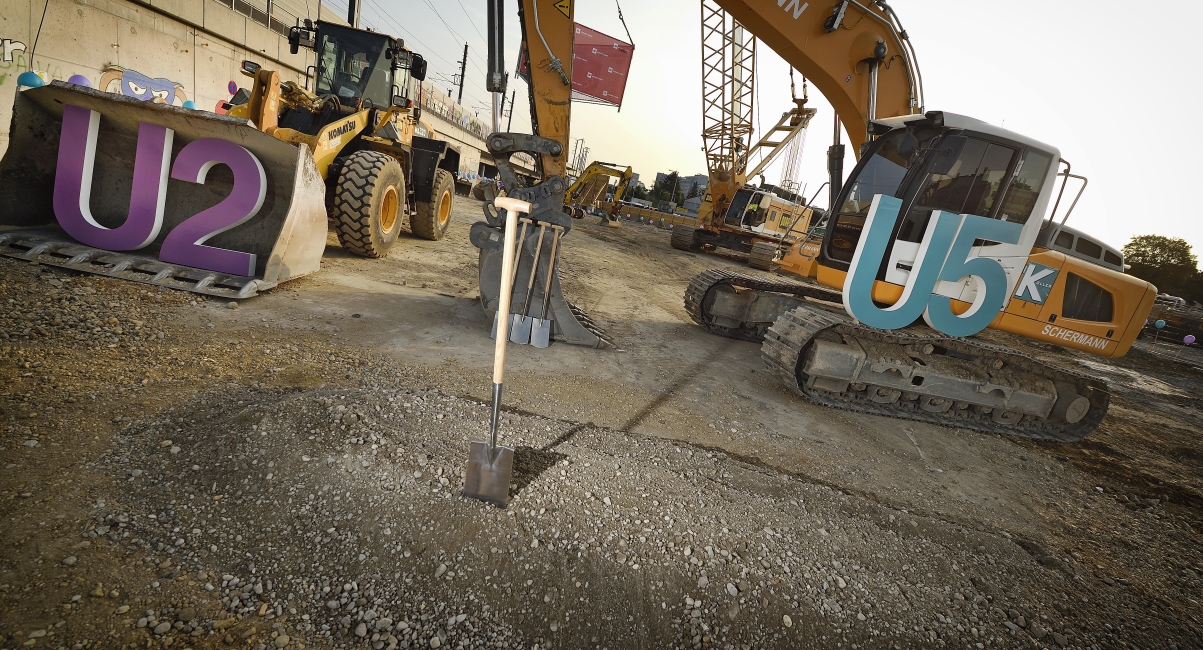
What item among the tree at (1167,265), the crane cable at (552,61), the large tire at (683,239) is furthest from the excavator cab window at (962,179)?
the tree at (1167,265)

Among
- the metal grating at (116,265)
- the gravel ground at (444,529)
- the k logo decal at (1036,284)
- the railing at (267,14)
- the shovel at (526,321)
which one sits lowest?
the gravel ground at (444,529)

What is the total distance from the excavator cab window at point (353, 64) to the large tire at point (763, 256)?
10.4 meters

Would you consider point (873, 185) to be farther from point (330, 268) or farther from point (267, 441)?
point (330, 268)

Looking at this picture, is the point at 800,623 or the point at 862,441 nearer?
the point at 800,623

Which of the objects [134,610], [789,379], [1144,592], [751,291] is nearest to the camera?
[134,610]

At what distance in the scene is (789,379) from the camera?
4301 mm

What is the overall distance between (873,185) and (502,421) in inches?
166

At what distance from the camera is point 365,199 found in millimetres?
5961

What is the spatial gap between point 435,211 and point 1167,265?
52568mm

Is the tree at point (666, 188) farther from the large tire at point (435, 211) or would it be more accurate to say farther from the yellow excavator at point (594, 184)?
the large tire at point (435, 211)

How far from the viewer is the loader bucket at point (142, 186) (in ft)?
13.6

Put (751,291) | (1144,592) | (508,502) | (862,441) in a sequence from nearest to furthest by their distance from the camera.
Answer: (508,502), (1144,592), (862,441), (751,291)

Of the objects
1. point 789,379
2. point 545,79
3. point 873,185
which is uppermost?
point 545,79

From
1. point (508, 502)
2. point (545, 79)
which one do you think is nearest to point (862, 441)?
point (508, 502)
